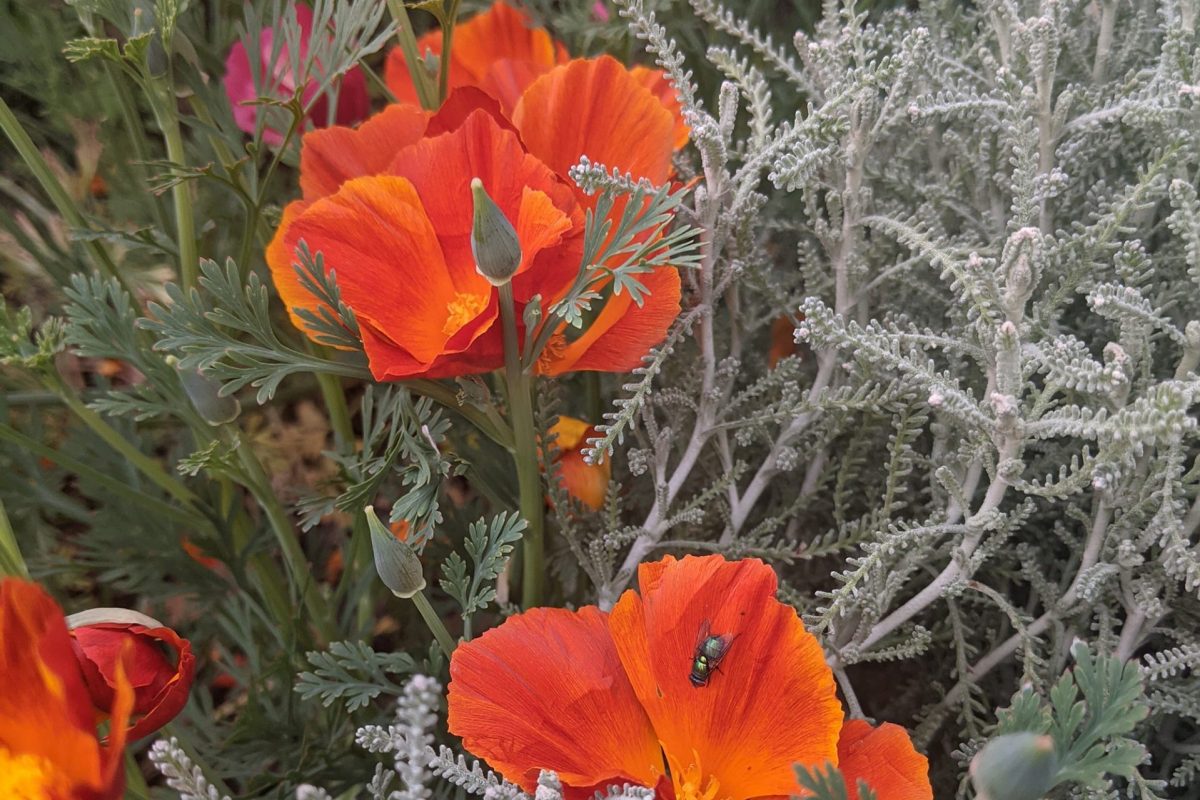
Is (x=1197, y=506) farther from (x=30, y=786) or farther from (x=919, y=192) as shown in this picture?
(x=30, y=786)

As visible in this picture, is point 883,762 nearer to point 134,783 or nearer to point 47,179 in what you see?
point 134,783

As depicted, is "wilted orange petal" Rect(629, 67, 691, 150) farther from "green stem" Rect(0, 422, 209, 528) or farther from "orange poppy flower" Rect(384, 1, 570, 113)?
"green stem" Rect(0, 422, 209, 528)

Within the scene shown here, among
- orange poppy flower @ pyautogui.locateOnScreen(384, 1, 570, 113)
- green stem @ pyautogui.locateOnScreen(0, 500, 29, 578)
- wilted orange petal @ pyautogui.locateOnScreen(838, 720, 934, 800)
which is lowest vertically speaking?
wilted orange petal @ pyautogui.locateOnScreen(838, 720, 934, 800)

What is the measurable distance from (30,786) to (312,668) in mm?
260

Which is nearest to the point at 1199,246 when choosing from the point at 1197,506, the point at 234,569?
the point at 1197,506

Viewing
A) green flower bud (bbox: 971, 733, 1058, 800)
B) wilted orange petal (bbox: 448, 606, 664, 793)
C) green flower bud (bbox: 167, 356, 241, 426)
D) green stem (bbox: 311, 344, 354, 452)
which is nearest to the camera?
green flower bud (bbox: 971, 733, 1058, 800)

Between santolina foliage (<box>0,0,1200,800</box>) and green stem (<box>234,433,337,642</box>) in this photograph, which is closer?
santolina foliage (<box>0,0,1200,800</box>)

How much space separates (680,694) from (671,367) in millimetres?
244

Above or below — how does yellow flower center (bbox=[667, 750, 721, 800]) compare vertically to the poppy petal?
below

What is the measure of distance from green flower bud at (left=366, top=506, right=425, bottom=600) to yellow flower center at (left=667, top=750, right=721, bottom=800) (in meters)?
0.14

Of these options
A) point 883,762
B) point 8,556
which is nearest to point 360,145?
point 8,556

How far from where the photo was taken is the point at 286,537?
640 millimetres

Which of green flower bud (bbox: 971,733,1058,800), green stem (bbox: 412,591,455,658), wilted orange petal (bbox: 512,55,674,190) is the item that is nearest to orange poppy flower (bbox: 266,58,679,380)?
wilted orange petal (bbox: 512,55,674,190)

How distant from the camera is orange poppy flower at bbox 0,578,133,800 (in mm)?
374
